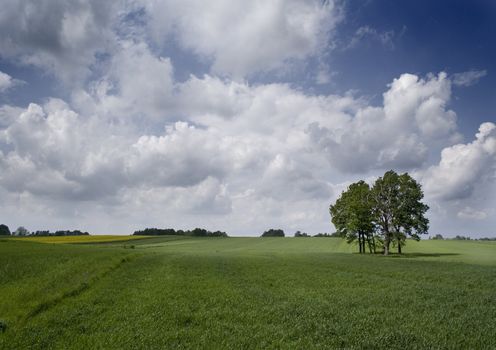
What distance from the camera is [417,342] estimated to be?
1147cm

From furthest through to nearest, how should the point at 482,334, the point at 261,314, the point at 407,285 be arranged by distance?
the point at 407,285, the point at 261,314, the point at 482,334

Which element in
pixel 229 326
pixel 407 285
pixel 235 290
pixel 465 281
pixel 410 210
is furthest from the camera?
pixel 410 210

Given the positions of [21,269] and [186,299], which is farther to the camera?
[21,269]

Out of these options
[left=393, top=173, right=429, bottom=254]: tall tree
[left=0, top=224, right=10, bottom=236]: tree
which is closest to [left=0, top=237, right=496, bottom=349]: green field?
[left=393, top=173, right=429, bottom=254]: tall tree

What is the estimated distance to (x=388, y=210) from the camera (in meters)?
72.4

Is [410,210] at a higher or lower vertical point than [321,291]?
higher

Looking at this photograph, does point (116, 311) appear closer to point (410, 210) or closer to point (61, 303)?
point (61, 303)

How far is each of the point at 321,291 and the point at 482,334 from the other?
9.85 m

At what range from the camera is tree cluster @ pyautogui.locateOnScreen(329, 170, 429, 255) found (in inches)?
2756

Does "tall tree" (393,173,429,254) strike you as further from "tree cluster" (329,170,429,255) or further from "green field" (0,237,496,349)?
"green field" (0,237,496,349)

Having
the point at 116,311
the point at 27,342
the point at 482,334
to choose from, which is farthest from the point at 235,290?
the point at 482,334

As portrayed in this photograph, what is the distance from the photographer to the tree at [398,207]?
229 ft

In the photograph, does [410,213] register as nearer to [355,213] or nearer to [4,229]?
[355,213]

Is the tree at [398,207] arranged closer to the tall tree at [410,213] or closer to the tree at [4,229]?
the tall tree at [410,213]
